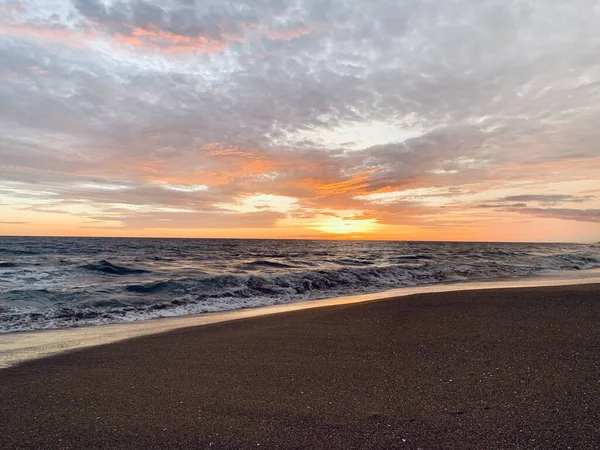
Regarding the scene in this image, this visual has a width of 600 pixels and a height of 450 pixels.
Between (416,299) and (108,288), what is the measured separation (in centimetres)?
1407

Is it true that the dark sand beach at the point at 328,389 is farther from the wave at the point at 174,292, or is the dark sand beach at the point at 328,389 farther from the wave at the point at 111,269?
the wave at the point at 111,269

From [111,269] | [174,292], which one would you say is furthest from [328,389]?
[111,269]

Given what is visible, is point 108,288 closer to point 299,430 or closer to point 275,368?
point 275,368

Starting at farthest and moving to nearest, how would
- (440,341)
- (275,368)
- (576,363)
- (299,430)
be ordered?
1. (440,341)
2. (275,368)
3. (576,363)
4. (299,430)

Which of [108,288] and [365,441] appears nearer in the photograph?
[365,441]

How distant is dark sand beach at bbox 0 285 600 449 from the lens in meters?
3.51

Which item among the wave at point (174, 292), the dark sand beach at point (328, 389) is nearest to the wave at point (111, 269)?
the wave at point (174, 292)

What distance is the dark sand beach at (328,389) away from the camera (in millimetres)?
3514

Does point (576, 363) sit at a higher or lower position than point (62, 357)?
higher

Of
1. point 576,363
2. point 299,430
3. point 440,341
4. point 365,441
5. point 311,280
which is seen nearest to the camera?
point 365,441

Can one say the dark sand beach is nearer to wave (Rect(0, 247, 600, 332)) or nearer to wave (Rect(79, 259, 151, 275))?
wave (Rect(0, 247, 600, 332))

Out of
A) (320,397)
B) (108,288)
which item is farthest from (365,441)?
(108,288)

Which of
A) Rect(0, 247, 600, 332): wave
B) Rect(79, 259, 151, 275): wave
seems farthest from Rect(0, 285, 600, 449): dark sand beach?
Rect(79, 259, 151, 275): wave

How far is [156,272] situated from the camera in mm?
27047
